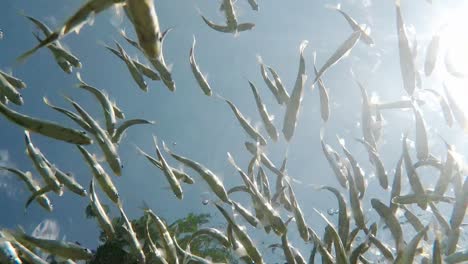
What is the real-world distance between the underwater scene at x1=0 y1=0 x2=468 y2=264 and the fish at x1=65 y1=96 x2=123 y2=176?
0.02 meters

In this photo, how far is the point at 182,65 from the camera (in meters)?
36.1

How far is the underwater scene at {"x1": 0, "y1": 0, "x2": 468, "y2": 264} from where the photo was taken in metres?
4.01

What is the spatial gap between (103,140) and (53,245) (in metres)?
1.00

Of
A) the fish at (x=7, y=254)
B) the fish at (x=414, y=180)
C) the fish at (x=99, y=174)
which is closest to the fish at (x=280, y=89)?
the fish at (x=414, y=180)

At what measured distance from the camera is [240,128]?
81.9 ft

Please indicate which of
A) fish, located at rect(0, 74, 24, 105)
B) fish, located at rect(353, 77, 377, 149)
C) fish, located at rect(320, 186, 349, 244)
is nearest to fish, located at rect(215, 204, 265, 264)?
fish, located at rect(320, 186, 349, 244)

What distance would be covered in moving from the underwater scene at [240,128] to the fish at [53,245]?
1 centimetres

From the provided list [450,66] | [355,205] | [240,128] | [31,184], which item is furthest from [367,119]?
[240,128]

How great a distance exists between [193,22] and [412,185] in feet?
98.7

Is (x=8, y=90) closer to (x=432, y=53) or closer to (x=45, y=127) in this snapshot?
(x=45, y=127)

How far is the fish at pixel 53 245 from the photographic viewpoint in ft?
12.6

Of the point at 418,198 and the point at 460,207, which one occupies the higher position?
the point at 418,198

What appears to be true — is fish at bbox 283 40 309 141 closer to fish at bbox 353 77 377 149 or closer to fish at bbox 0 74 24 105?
fish at bbox 353 77 377 149

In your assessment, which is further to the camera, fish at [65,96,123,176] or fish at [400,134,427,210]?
fish at [400,134,427,210]
